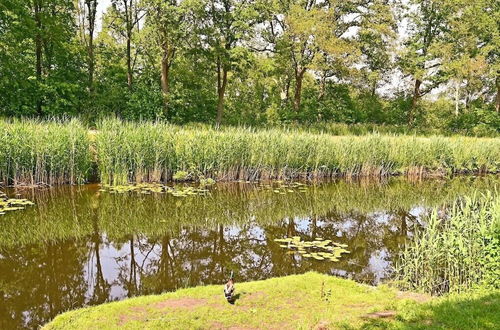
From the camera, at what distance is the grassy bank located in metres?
3.97

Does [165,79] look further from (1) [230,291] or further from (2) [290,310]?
(2) [290,310]

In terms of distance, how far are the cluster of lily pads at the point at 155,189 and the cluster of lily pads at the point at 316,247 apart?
13.0 feet

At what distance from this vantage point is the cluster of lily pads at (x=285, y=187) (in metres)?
11.8

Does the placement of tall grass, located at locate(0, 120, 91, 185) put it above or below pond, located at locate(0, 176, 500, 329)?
above

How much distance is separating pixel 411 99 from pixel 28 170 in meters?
28.4

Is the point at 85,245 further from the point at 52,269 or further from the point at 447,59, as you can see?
the point at 447,59

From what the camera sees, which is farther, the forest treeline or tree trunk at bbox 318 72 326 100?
tree trunk at bbox 318 72 326 100

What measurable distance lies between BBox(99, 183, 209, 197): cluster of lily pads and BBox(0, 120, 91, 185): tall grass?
1100 mm

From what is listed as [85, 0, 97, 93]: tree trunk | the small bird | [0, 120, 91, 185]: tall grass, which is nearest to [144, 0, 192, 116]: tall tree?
[85, 0, 97, 93]: tree trunk

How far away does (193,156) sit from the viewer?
12.3 m

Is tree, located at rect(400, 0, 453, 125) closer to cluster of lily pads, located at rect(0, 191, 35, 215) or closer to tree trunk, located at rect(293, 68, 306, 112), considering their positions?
tree trunk, located at rect(293, 68, 306, 112)

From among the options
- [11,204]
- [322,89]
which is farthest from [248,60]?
[11,204]

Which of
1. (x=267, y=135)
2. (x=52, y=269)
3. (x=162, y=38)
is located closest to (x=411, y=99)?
(x=162, y=38)

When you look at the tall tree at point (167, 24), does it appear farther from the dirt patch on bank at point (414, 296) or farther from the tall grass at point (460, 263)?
the dirt patch on bank at point (414, 296)
